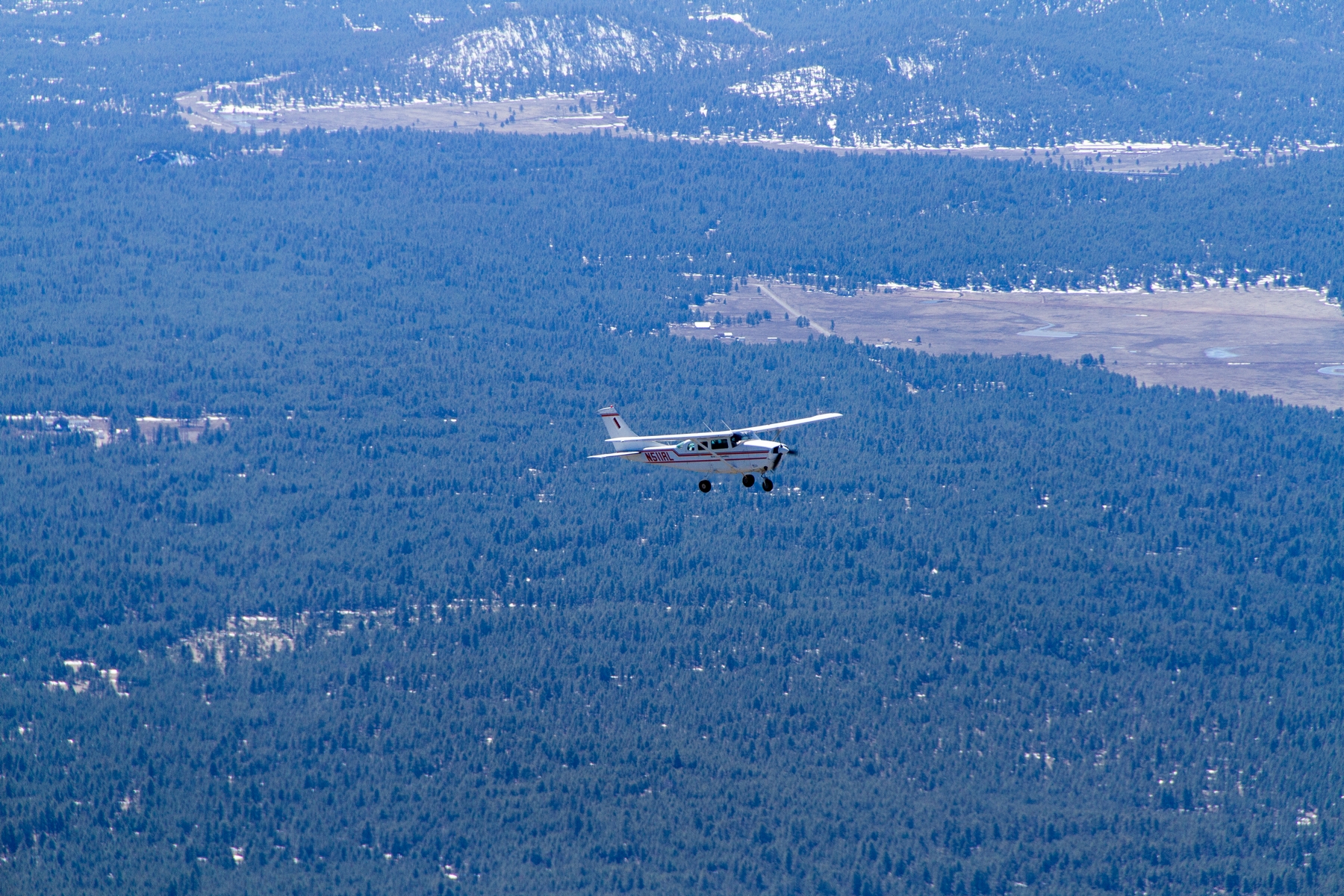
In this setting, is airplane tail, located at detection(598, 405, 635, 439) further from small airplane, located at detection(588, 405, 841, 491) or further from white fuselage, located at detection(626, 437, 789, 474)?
white fuselage, located at detection(626, 437, 789, 474)

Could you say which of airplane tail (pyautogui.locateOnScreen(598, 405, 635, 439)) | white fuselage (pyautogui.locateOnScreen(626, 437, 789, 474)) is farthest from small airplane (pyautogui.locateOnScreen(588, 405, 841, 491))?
airplane tail (pyautogui.locateOnScreen(598, 405, 635, 439))

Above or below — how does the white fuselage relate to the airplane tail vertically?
below

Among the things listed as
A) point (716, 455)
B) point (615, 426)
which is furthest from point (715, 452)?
point (615, 426)

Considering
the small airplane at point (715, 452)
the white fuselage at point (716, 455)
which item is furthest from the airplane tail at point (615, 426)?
the white fuselage at point (716, 455)

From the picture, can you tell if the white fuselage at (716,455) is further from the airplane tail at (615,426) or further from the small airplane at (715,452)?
the airplane tail at (615,426)

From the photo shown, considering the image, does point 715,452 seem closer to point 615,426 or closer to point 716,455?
point 716,455

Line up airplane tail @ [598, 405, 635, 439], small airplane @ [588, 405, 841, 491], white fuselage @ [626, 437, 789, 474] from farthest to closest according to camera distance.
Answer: airplane tail @ [598, 405, 635, 439] < white fuselage @ [626, 437, 789, 474] < small airplane @ [588, 405, 841, 491]

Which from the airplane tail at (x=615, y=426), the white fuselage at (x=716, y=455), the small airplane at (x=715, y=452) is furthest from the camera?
the airplane tail at (x=615, y=426)
